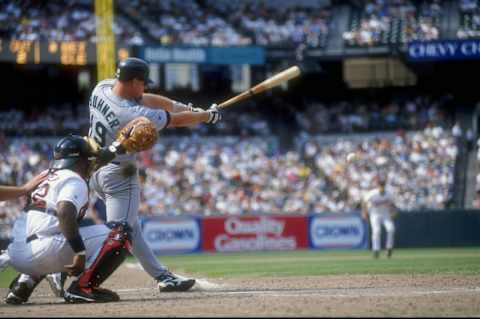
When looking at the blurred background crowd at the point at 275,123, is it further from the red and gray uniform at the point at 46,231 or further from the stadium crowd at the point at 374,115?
the red and gray uniform at the point at 46,231

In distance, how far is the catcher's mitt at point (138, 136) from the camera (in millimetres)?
7512

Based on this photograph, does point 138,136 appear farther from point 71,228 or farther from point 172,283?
point 172,283

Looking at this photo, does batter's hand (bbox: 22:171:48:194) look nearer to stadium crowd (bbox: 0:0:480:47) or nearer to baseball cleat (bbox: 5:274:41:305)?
baseball cleat (bbox: 5:274:41:305)

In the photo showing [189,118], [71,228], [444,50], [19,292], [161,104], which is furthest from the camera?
[444,50]

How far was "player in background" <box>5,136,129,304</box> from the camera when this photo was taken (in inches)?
278

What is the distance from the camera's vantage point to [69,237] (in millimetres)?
6938

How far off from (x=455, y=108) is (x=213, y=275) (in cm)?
1666

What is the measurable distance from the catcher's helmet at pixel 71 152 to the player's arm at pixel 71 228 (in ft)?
1.70

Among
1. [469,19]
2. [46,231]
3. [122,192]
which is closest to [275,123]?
[469,19]

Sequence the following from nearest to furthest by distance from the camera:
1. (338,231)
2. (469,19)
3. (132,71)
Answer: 1. (132,71)
2. (338,231)
3. (469,19)

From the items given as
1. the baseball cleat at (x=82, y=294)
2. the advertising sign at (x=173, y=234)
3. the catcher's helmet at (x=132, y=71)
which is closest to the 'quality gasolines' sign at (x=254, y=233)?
the advertising sign at (x=173, y=234)

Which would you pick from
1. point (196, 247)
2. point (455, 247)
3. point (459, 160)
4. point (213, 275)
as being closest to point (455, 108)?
point (459, 160)

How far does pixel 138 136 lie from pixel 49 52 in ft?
58.9

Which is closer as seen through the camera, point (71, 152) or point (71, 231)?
point (71, 231)
